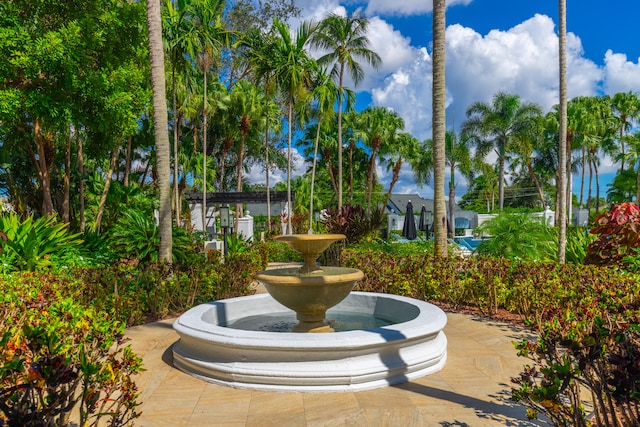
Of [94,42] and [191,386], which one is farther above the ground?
[94,42]

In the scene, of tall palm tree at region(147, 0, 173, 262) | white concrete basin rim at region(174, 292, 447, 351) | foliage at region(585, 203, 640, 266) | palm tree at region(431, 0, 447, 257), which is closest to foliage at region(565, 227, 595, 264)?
foliage at region(585, 203, 640, 266)

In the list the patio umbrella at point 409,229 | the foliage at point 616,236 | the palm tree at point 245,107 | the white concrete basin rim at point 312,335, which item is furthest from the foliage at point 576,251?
the palm tree at point 245,107

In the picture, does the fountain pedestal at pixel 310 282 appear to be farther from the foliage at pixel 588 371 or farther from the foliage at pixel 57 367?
the foliage at pixel 588 371

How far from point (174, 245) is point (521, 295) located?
6562 millimetres

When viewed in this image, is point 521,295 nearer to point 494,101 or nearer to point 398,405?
point 398,405

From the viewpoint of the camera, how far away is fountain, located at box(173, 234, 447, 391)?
3889 millimetres

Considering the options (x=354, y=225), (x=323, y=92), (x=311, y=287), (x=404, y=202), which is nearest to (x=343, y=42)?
(x=323, y=92)

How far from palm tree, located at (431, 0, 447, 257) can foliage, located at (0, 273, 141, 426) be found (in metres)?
6.80

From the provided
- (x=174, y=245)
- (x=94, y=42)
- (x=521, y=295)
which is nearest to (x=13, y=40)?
(x=94, y=42)

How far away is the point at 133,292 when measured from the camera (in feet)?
21.3

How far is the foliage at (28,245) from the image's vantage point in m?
7.68

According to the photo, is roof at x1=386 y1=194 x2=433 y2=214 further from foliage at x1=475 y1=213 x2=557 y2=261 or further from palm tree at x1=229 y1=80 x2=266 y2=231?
foliage at x1=475 y1=213 x2=557 y2=261

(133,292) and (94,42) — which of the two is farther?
(94,42)

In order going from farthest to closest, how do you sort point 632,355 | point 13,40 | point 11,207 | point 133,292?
point 11,207, point 13,40, point 133,292, point 632,355
